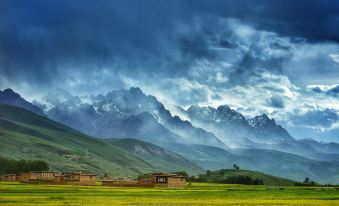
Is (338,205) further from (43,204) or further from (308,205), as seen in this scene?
(43,204)

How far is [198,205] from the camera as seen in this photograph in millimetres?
87688

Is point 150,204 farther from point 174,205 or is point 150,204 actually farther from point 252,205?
point 252,205

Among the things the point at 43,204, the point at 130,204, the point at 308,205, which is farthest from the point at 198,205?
the point at 43,204

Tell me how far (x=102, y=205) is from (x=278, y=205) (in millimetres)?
29498

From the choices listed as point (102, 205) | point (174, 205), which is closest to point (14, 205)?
point (102, 205)

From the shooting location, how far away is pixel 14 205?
3221 inches

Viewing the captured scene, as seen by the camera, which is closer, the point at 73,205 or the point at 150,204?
the point at 73,205

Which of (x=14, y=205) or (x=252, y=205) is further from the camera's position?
(x=252, y=205)

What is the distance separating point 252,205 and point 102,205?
2500 centimetres

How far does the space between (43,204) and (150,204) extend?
1779 centimetres

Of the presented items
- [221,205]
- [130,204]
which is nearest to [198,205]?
[221,205]

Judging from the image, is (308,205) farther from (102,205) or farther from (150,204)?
(102,205)

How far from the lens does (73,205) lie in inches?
3305

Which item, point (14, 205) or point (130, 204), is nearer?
point (14, 205)
